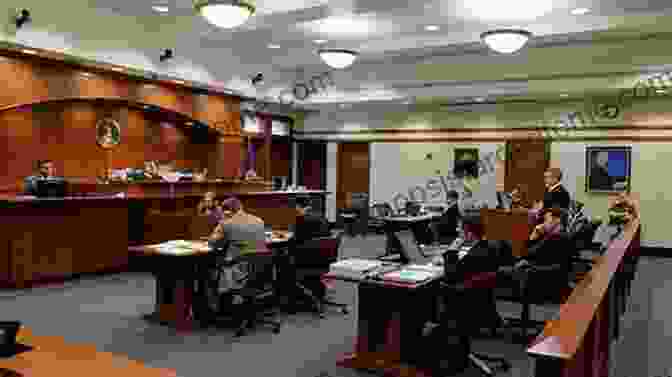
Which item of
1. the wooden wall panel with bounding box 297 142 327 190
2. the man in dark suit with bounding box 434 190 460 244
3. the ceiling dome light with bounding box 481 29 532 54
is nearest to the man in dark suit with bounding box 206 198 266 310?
the man in dark suit with bounding box 434 190 460 244

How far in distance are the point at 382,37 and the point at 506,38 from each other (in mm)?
2371

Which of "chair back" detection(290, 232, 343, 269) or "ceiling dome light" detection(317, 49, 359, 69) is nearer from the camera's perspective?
"chair back" detection(290, 232, 343, 269)

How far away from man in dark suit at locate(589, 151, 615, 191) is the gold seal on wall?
9.66 m

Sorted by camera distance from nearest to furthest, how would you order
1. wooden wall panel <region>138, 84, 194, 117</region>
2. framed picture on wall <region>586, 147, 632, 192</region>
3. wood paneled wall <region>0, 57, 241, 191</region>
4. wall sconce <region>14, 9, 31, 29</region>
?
wall sconce <region>14, 9, 31, 29</region> → wood paneled wall <region>0, 57, 241, 191</region> → wooden wall panel <region>138, 84, 194, 117</region> → framed picture on wall <region>586, 147, 632, 192</region>

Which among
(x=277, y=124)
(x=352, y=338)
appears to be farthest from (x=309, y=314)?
(x=277, y=124)

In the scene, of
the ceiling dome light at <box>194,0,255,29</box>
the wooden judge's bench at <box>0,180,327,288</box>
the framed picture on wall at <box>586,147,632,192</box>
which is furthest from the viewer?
the framed picture on wall at <box>586,147,632,192</box>

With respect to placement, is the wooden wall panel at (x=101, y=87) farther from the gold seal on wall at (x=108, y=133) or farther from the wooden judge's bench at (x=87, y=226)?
the wooden judge's bench at (x=87, y=226)

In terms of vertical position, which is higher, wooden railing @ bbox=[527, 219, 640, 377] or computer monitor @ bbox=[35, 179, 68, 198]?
computer monitor @ bbox=[35, 179, 68, 198]

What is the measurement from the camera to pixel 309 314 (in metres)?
5.73

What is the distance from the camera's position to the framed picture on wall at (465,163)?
499 inches

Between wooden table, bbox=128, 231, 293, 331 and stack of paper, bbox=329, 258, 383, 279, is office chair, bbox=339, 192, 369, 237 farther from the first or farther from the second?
stack of paper, bbox=329, 258, 383, 279

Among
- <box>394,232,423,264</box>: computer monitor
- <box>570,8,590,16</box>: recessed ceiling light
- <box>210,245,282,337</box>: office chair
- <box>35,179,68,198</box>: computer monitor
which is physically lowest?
<box>210,245,282,337</box>: office chair

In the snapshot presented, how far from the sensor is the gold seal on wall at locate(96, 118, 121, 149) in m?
9.57

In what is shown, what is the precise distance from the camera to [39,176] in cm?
783
